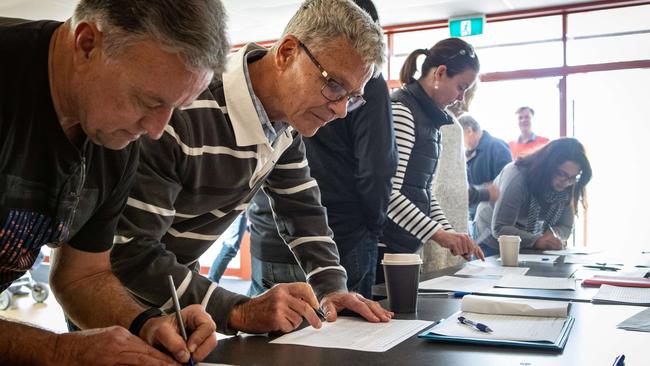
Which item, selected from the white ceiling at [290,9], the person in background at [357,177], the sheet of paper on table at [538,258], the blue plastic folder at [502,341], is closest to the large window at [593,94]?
the white ceiling at [290,9]

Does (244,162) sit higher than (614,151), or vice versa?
(244,162)

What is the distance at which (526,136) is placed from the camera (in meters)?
6.16

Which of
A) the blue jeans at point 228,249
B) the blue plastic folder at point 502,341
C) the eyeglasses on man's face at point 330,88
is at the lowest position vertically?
the blue jeans at point 228,249

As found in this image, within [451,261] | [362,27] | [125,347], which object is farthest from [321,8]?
[451,261]

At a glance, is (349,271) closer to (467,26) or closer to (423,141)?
(423,141)

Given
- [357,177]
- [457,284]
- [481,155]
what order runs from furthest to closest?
1. [481,155]
2. [357,177]
3. [457,284]

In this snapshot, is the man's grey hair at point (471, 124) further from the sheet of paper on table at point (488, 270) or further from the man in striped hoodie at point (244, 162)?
the man in striped hoodie at point (244, 162)

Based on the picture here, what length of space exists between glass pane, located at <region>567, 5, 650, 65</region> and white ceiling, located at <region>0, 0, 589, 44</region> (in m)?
0.24

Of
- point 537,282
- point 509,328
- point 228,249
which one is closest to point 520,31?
point 228,249

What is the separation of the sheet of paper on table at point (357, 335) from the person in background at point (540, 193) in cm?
198

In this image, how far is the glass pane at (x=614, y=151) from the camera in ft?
20.4

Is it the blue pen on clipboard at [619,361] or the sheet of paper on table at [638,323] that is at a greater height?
the blue pen on clipboard at [619,361]

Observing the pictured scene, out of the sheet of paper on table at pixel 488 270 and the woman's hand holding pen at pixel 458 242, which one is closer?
the sheet of paper on table at pixel 488 270

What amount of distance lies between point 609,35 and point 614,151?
1031mm
